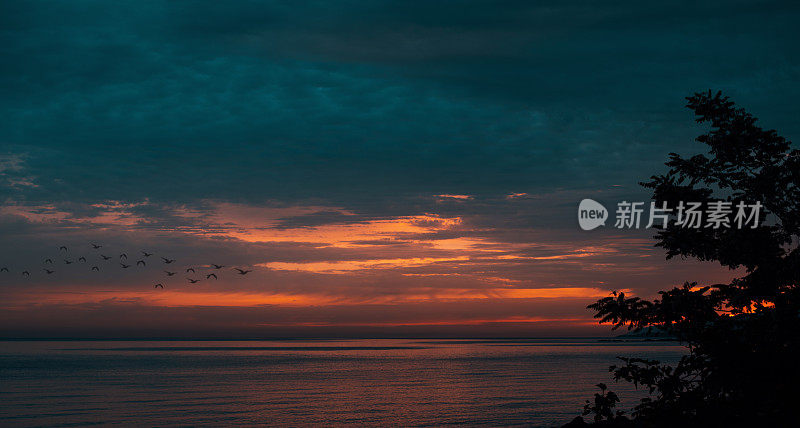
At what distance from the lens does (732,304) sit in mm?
18469

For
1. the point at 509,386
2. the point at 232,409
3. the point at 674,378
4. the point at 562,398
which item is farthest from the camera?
the point at 509,386

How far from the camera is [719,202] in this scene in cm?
1925

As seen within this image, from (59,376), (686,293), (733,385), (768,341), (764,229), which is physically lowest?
(59,376)

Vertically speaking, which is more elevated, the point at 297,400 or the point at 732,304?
the point at 732,304

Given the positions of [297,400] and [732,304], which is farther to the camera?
[297,400]

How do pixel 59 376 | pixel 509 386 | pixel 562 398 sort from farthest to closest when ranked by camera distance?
pixel 59 376, pixel 509 386, pixel 562 398

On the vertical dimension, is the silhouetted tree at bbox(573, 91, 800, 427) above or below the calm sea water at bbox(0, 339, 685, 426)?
above

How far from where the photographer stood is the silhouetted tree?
53.7ft

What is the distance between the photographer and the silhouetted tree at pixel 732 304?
53.7 feet

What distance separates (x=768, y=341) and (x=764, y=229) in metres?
3.60

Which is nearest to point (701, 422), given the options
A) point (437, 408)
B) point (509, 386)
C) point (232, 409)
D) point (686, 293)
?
point (686, 293)

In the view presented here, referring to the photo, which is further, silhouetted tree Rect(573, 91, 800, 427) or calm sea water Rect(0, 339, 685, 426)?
calm sea water Rect(0, 339, 685, 426)

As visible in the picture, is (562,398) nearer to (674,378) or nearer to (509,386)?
(509,386)

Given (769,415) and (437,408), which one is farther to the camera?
(437,408)
